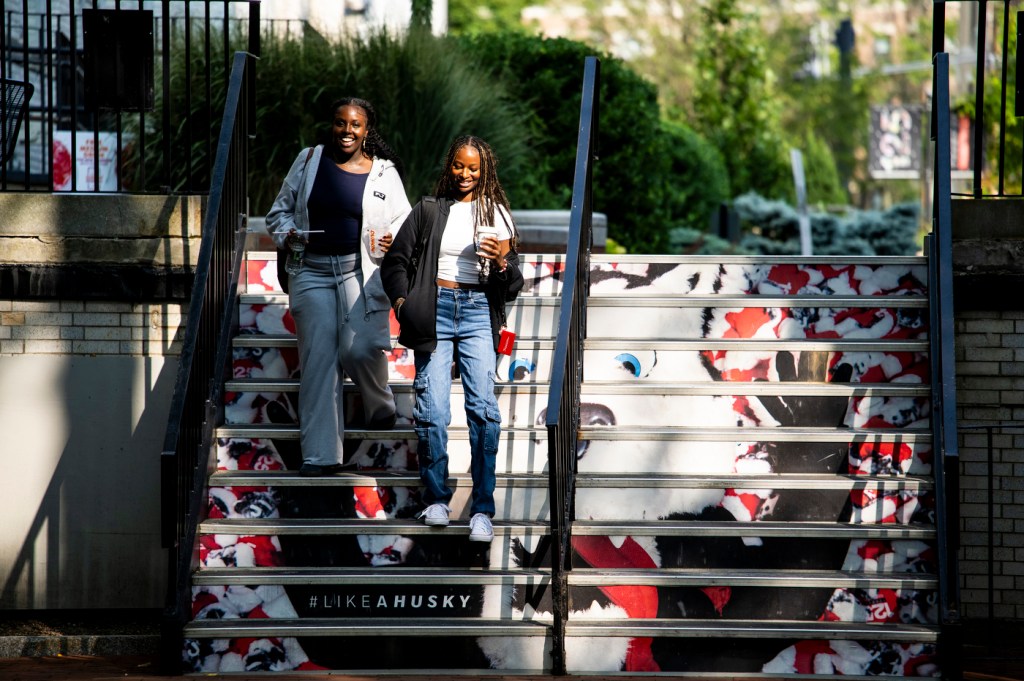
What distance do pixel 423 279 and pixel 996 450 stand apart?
312 cm

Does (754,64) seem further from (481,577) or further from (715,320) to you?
(481,577)

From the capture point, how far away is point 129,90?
6.87 metres

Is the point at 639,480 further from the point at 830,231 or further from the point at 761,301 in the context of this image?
the point at 830,231

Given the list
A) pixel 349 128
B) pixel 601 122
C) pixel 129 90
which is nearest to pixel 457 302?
pixel 349 128

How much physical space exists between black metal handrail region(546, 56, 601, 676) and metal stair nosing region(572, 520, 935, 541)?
188mm

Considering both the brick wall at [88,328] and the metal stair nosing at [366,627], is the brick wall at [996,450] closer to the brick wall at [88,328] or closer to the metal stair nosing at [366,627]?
the metal stair nosing at [366,627]

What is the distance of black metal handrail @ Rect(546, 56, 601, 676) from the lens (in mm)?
5410

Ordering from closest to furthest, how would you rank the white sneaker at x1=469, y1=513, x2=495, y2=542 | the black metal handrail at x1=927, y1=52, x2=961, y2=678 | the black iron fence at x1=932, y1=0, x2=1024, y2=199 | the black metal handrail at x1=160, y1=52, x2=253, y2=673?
the black metal handrail at x1=927, y1=52, x2=961, y2=678 → the black metal handrail at x1=160, y1=52, x2=253, y2=673 → the white sneaker at x1=469, y1=513, x2=495, y2=542 → the black iron fence at x1=932, y1=0, x2=1024, y2=199

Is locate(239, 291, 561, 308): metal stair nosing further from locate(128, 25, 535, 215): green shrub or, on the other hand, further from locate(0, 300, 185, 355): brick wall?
locate(128, 25, 535, 215): green shrub

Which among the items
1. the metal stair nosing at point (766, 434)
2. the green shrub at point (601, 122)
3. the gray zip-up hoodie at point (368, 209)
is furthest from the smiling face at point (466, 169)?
the green shrub at point (601, 122)

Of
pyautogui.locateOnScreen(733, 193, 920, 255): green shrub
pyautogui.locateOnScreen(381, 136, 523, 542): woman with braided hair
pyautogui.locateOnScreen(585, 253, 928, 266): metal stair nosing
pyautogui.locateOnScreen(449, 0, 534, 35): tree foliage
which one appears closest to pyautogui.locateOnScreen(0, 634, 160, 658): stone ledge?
pyautogui.locateOnScreen(381, 136, 523, 542): woman with braided hair

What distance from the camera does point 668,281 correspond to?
22.9 ft

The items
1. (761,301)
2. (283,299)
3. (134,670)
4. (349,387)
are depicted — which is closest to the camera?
(134,670)

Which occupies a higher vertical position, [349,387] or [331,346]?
[331,346]
